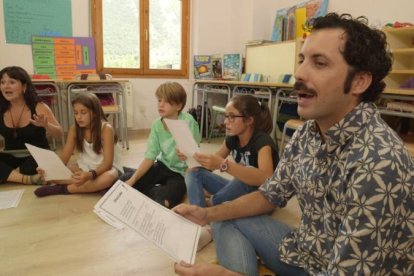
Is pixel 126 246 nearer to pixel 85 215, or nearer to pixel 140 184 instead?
pixel 85 215

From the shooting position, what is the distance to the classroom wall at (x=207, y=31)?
139 inches

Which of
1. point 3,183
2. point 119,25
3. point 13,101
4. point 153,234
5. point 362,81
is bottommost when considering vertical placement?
point 3,183

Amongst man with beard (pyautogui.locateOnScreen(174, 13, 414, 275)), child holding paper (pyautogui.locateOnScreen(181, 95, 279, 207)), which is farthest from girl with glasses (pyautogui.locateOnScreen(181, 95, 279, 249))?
man with beard (pyautogui.locateOnScreen(174, 13, 414, 275))

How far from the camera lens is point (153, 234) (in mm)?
886

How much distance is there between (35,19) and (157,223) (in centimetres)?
346

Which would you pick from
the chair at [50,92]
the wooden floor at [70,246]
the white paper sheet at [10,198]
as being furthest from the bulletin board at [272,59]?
the white paper sheet at [10,198]

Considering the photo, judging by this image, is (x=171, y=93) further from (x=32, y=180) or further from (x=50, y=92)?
(x=50, y=92)

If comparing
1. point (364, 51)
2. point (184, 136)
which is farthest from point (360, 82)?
point (184, 136)

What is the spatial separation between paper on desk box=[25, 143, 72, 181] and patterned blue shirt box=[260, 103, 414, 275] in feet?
4.83

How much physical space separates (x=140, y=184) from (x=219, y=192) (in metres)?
0.67

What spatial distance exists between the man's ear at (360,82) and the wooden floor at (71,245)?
36.4 inches

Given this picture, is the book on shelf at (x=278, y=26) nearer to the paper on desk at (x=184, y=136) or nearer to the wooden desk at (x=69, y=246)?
the paper on desk at (x=184, y=136)

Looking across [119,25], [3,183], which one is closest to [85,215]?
[3,183]

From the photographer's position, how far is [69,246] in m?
1.42
